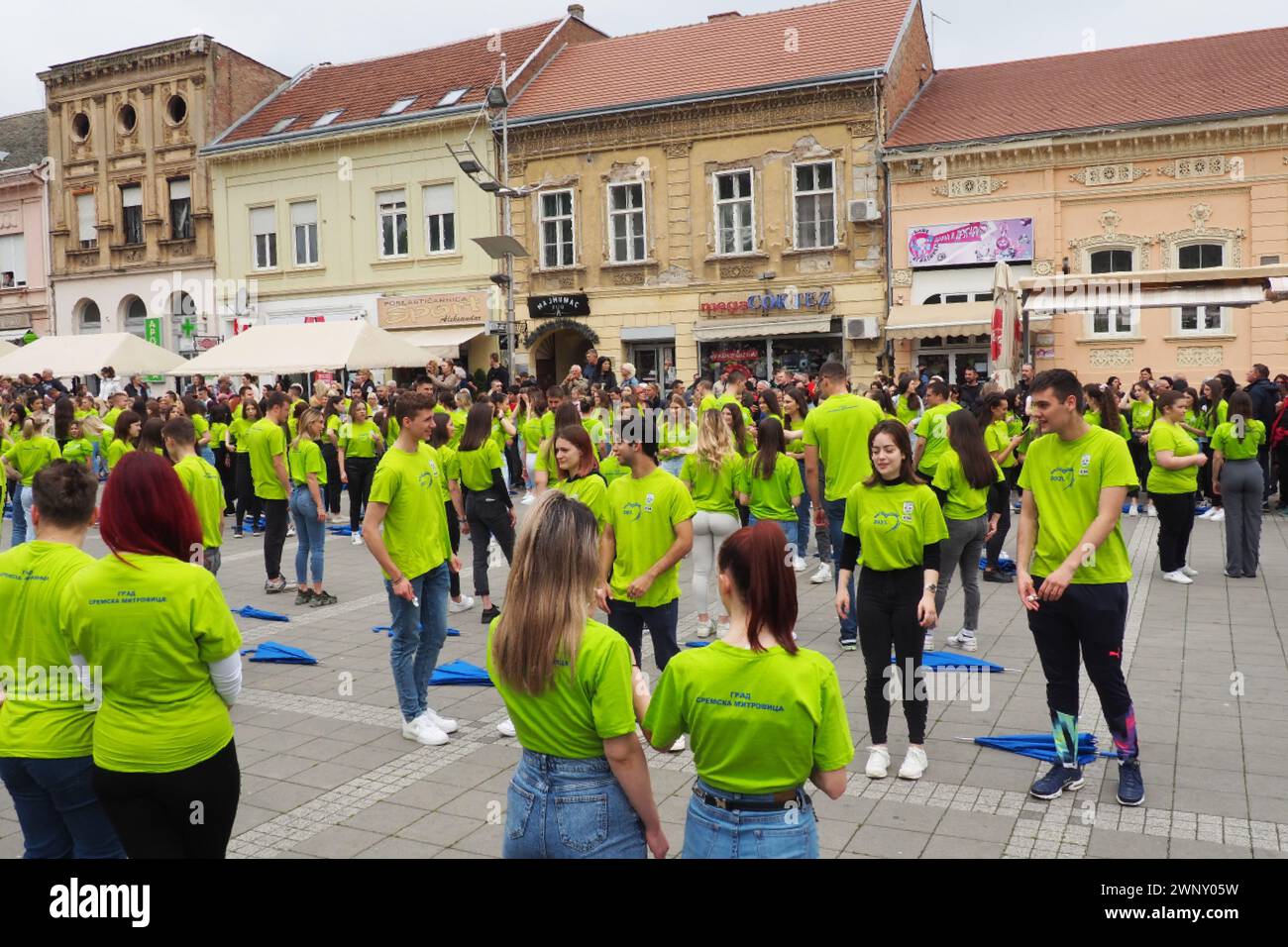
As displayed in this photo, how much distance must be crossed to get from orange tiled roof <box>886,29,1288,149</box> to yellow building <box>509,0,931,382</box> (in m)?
1.35

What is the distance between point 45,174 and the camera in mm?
34375

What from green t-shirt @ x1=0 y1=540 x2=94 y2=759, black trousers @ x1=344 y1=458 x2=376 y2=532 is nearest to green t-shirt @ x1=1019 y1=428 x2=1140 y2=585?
green t-shirt @ x1=0 y1=540 x2=94 y2=759

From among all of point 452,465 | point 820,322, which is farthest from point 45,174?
point 452,465

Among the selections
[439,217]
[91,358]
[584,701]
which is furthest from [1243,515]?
[439,217]

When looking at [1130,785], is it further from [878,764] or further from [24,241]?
[24,241]

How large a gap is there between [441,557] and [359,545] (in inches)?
302

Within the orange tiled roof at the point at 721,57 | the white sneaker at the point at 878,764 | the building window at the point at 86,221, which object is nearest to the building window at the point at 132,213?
the building window at the point at 86,221

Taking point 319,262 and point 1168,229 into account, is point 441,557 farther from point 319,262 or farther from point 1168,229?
point 319,262

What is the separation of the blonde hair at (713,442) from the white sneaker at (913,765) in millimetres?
3176

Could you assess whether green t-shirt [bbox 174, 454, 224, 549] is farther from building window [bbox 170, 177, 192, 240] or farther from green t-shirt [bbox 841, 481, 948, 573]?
building window [bbox 170, 177, 192, 240]

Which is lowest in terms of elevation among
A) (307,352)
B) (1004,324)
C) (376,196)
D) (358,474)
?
(358,474)

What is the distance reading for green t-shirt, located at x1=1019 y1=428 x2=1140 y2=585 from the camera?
505cm

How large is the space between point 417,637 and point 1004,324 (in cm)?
1134

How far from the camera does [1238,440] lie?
11.0 metres
